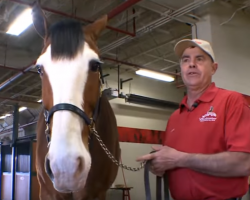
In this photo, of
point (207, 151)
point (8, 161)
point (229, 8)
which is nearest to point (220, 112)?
point (207, 151)

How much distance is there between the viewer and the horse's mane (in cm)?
143

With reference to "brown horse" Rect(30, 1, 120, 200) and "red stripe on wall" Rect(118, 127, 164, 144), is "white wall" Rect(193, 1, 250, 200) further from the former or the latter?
"brown horse" Rect(30, 1, 120, 200)

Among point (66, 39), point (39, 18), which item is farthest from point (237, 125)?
point (39, 18)

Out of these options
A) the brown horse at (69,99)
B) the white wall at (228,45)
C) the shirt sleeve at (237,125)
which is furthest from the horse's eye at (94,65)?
the white wall at (228,45)

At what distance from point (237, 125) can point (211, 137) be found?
0.13m

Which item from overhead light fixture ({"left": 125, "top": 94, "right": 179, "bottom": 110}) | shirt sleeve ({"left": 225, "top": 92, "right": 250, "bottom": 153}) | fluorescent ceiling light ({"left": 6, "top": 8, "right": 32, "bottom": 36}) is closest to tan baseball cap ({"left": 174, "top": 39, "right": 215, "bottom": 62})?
shirt sleeve ({"left": 225, "top": 92, "right": 250, "bottom": 153})

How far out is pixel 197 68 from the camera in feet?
5.53

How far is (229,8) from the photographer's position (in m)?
5.79

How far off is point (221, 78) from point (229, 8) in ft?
4.74

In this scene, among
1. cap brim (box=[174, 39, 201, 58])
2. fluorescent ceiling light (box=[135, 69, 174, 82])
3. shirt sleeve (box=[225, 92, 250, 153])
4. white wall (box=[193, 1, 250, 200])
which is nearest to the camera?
shirt sleeve (box=[225, 92, 250, 153])

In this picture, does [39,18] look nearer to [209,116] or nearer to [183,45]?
[183,45]

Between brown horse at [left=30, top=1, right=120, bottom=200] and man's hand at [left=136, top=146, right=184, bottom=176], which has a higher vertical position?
brown horse at [left=30, top=1, right=120, bottom=200]

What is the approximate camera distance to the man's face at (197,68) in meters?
1.68

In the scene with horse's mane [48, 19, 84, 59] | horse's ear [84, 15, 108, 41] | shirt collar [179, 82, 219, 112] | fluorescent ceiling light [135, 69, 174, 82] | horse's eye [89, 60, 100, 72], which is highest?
fluorescent ceiling light [135, 69, 174, 82]
